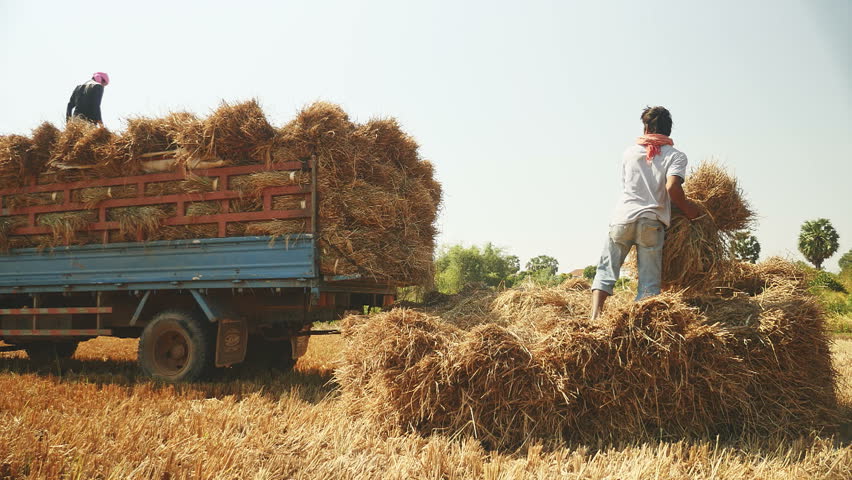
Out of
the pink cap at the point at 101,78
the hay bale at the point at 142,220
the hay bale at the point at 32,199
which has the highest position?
the pink cap at the point at 101,78

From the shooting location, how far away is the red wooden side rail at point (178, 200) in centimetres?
611

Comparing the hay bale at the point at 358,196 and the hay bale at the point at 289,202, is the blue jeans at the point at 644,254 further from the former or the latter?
the hay bale at the point at 289,202

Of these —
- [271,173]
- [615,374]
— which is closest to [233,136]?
[271,173]

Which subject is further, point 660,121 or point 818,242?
point 818,242

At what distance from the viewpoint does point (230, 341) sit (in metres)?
6.44

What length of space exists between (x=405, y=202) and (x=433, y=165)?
1.19 meters

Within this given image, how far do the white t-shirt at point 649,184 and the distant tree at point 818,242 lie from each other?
186 ft

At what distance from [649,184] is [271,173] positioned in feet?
12.5

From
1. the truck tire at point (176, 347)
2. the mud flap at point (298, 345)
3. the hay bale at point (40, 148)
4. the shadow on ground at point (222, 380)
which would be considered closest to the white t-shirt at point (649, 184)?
the shadow on ground at point (222, 380)

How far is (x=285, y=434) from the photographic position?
4.10m

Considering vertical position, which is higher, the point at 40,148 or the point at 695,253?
the point at 40,148

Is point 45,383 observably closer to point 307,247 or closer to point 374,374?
point 307,247

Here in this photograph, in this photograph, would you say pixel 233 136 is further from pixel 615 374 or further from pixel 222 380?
pixel 615 374

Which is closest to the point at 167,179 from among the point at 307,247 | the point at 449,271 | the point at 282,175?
the point at 282,175
